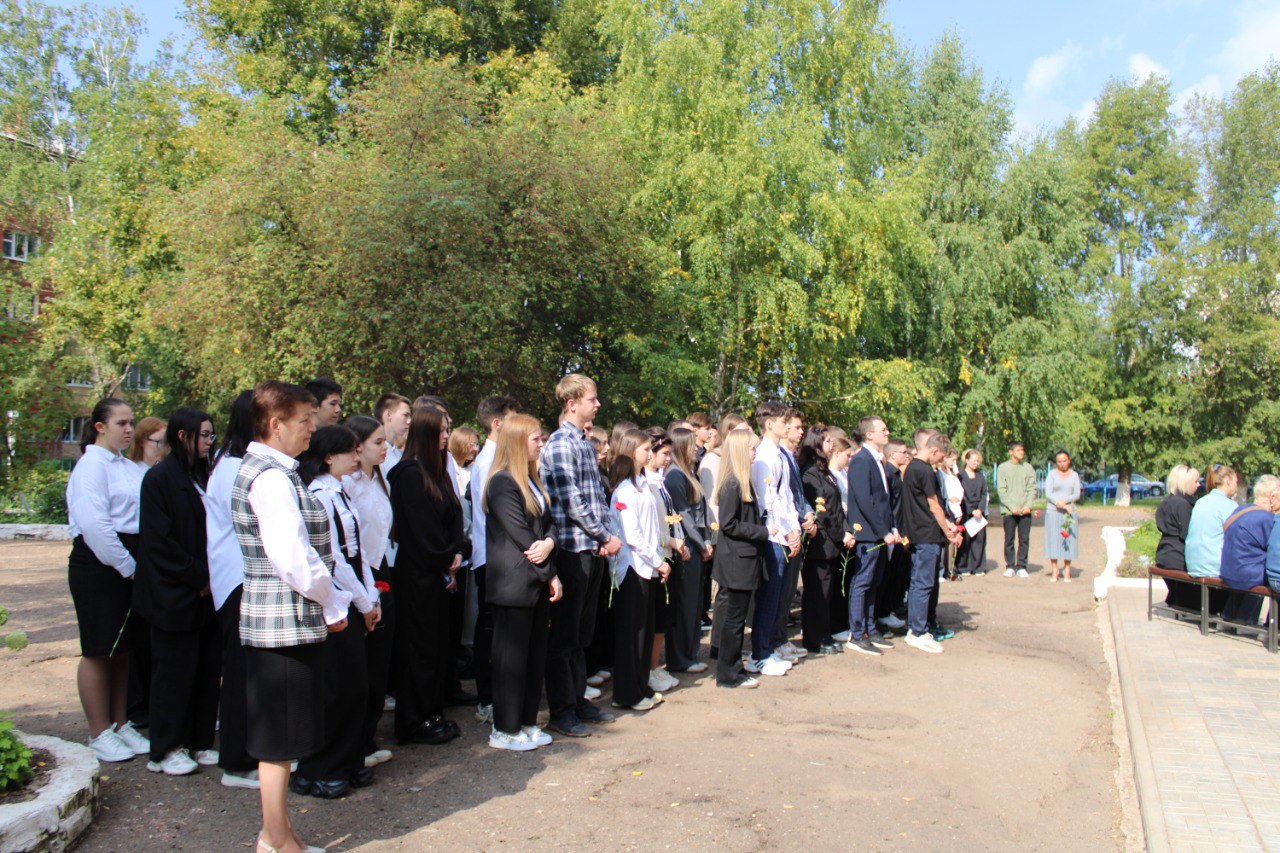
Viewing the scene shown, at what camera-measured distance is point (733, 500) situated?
7297 millimetres

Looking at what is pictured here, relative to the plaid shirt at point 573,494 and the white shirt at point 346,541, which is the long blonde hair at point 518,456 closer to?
the plaid shirt at point 573,494

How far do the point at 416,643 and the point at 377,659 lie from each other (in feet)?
1.65

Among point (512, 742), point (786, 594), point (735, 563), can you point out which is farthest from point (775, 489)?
point (512, 742)

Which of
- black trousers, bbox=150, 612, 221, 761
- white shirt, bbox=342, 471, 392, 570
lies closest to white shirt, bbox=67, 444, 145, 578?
black trousers, bbox=150, 612, 221, 761

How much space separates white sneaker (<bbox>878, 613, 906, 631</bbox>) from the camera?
9930mm

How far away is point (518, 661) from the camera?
5.66m

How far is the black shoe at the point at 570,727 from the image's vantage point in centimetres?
606

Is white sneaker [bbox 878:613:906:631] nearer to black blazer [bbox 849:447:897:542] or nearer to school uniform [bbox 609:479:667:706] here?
black blazer [bbox 849:447:897:542]

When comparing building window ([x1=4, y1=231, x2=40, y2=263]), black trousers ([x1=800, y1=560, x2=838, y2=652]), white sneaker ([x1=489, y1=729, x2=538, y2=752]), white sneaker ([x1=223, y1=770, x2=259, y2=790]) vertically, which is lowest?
white sneaker ([x1=223, y1=770, x2=259, y2=790])

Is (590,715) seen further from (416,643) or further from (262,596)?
(262,596)

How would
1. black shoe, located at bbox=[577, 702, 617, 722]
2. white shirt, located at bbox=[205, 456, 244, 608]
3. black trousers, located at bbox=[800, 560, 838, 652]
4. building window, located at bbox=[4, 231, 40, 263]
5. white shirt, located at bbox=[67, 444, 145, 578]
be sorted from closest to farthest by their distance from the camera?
1. white shirt, located at bbox=[205, 456, 244, 608]
2. white shirt, located at bbox=[67, 444, 145, 578]
3. black shoe, located at bbox=[577, 702, 617, 722]
4. black trousers, located at bbox=[800, 560, 838, 652]
5. building window, located at bbox=[4, 231, 40, 263]

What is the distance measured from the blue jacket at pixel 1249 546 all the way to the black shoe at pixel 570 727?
21.4 feet

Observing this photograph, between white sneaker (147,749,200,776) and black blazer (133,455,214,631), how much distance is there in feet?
2.35

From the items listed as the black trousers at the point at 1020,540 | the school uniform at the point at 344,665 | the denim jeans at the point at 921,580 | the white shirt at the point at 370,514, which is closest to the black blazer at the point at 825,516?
the denim jeans at the point at 921,580
